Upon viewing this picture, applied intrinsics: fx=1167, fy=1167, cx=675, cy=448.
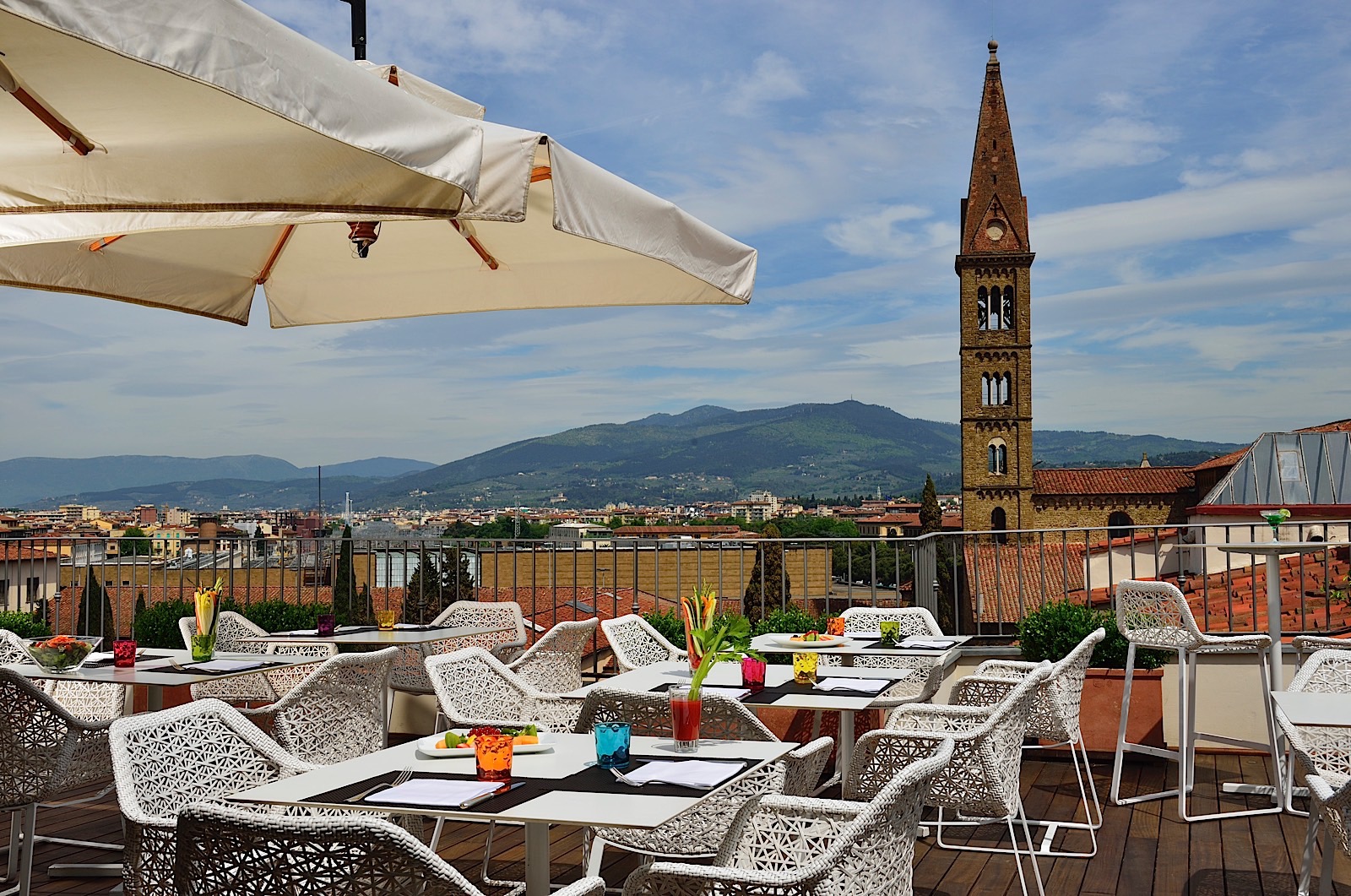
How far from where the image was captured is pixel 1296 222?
90438 millimetres

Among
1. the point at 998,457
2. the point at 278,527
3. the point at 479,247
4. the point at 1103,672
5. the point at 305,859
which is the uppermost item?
the point at 998,457

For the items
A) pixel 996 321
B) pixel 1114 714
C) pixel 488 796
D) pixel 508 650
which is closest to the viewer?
pixel 488 796

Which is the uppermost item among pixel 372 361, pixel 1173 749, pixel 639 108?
pixel 639 108

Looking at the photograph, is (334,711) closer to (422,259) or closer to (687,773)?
(422,259)

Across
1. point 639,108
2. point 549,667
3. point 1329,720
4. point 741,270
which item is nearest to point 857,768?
point 1329,720

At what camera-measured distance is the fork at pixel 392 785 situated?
2264mm

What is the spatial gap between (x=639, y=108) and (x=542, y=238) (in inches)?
2212

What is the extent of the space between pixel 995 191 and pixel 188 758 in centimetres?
6443

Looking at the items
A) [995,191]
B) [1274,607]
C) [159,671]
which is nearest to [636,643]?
[159,671]

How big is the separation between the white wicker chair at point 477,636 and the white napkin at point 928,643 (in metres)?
1.98

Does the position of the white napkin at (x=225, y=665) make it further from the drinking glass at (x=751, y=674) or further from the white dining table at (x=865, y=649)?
the white dining table at (x=865, y=649)

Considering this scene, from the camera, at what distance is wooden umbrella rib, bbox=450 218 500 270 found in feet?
14.3

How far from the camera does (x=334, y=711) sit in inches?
159

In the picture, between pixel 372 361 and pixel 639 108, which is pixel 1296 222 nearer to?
pixel 639 108
